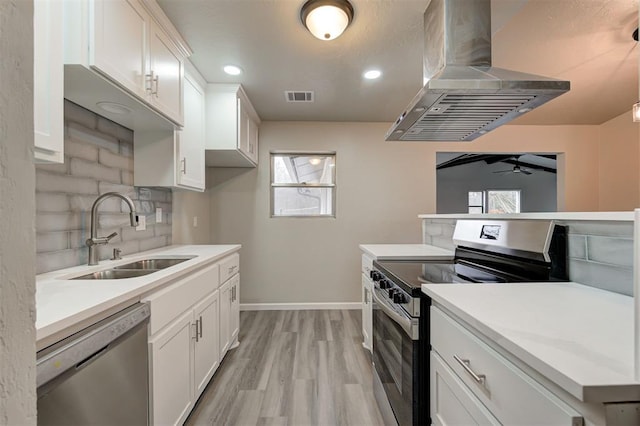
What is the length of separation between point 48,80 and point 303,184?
290cm

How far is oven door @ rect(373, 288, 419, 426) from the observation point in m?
1.19

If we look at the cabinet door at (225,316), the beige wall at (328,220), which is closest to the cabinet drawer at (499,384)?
the cabinet door at (225,316)

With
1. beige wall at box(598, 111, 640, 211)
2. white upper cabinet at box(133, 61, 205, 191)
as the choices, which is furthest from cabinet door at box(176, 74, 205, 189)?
beige wall at box(598, 111, 640, 211)

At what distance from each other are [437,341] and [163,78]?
82.1 inches

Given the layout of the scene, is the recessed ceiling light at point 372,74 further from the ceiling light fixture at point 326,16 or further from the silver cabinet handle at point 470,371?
the silver cabinet handle at point 470,371

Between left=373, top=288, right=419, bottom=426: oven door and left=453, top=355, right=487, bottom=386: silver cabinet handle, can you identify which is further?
left=373, top=288, right=419, bottom=426: oven door

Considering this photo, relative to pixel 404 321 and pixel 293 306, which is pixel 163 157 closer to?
pixel 404 321

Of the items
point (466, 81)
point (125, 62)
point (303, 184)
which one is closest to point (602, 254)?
point (466, 81)

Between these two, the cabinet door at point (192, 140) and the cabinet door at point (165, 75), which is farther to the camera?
the cabinet door at point (192, 140)

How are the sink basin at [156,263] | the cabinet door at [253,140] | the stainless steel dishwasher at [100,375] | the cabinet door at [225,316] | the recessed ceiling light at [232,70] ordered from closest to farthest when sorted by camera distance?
the stainless steel dishwasher at [100,375], the sink basin at [156,263], the cabinet door at [225,316], the recessed ceiling light at [232,70], the cabinet door at [253,140]

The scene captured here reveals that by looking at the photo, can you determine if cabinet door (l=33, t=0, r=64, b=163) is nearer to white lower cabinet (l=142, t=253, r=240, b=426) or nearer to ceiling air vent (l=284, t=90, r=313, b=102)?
white lower cabinet (l=142, t=253, r=240, b=426)

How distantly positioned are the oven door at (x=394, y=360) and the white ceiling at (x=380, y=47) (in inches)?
69.6

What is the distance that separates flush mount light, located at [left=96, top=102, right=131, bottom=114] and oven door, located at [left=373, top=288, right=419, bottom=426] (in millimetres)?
1853

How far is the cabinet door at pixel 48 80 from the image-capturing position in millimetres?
996
